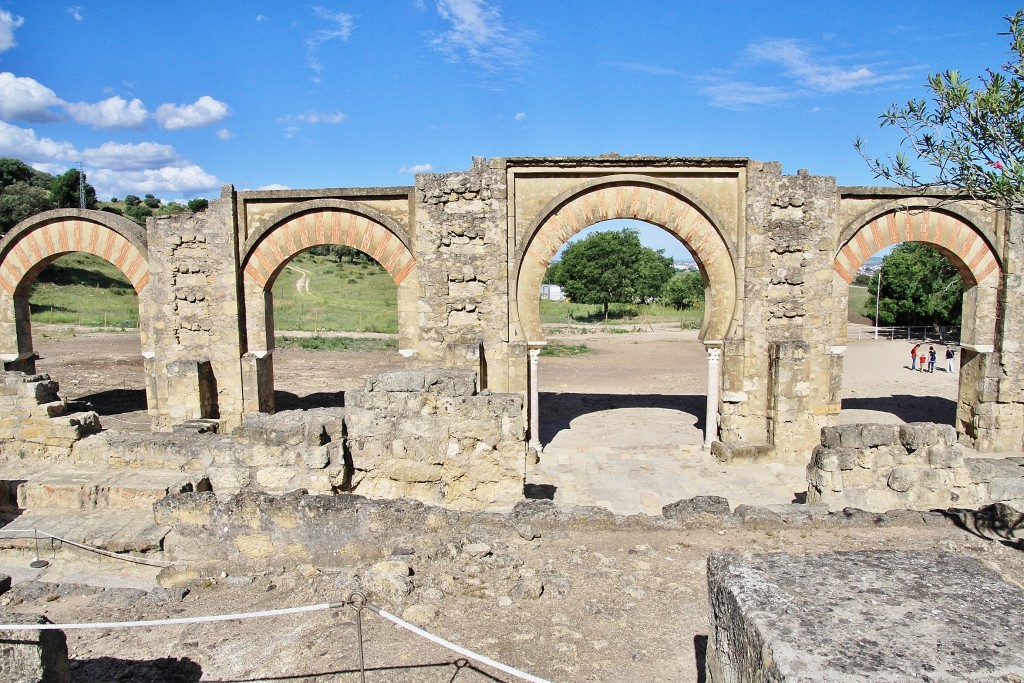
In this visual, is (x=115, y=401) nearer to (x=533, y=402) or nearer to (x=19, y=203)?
(x=533, y=402)

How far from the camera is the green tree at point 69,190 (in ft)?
139

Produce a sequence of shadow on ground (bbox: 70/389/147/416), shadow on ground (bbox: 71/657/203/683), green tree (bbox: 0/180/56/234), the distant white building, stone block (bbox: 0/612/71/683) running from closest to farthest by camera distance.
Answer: stone block (bbox: 0/612/71/683)
shadow on ground (bbox: 71/657/203/683)
shadow on ground (bbox: 70/389/147/416)
green tree (bbox: 0/180/56/234)
the distant white building

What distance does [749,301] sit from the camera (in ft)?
31.4

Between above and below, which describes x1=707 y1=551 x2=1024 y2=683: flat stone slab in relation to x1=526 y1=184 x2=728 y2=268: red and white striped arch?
below

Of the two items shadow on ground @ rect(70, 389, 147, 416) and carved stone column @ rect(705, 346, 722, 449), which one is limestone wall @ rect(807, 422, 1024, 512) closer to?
carved stone column @ rect(705, 346, 722, 449)

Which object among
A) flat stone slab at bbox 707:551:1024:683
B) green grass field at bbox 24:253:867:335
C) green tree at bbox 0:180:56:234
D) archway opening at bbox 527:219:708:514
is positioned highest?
green tree at bbox 0:180:56:234

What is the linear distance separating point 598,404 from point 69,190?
144 ft

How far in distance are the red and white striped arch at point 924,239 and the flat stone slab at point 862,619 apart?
8.04 m

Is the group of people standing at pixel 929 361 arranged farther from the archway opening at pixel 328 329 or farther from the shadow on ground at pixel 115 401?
the shadow on ground at pixel 115 401

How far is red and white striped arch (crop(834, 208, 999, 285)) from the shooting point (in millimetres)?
9750

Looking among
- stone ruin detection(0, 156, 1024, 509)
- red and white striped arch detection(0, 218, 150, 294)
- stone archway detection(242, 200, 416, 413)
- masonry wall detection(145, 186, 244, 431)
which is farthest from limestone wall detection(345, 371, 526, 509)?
red and white striped arch detection(0, 218, 150, 294)

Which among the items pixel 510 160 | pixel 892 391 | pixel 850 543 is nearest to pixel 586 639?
pixel 850 543

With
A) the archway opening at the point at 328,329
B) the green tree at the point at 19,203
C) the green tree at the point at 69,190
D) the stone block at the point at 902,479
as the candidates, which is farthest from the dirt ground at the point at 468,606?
the green tree at the point at 69,190

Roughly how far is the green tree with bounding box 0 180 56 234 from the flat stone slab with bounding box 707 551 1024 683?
38778mm
